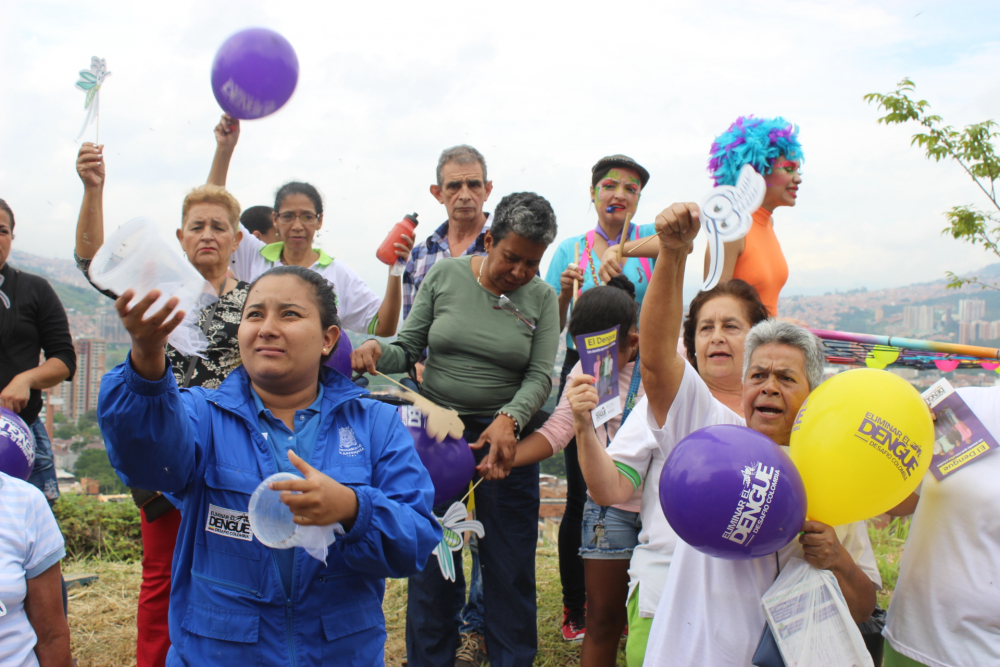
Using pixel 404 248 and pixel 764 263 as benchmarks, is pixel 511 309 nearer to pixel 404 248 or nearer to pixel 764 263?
pixel 404 248

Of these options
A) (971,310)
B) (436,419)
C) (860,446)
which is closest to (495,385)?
(436,419)

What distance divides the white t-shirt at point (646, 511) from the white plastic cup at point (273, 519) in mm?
1132

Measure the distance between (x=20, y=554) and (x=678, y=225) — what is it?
2075 mm

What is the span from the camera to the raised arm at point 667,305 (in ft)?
6.15

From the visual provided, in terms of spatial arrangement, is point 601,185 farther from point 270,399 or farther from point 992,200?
point 992,200

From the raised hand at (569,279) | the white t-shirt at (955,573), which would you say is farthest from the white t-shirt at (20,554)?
the white t-shirt at (955,573)

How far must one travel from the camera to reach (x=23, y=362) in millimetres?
3225

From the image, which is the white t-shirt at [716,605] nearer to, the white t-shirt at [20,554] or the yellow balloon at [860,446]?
the yellow balloon at [860,446]

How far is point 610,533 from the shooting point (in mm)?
2584

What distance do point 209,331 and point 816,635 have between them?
2217 millimetres

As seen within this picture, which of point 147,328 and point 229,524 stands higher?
point 147,328

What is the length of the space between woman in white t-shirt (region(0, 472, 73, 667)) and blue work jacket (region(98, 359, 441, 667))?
541 millimetres

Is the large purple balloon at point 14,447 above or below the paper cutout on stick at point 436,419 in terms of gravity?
below

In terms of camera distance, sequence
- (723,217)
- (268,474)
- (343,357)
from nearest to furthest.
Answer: (268,474) → (723,217) → (343,357)
